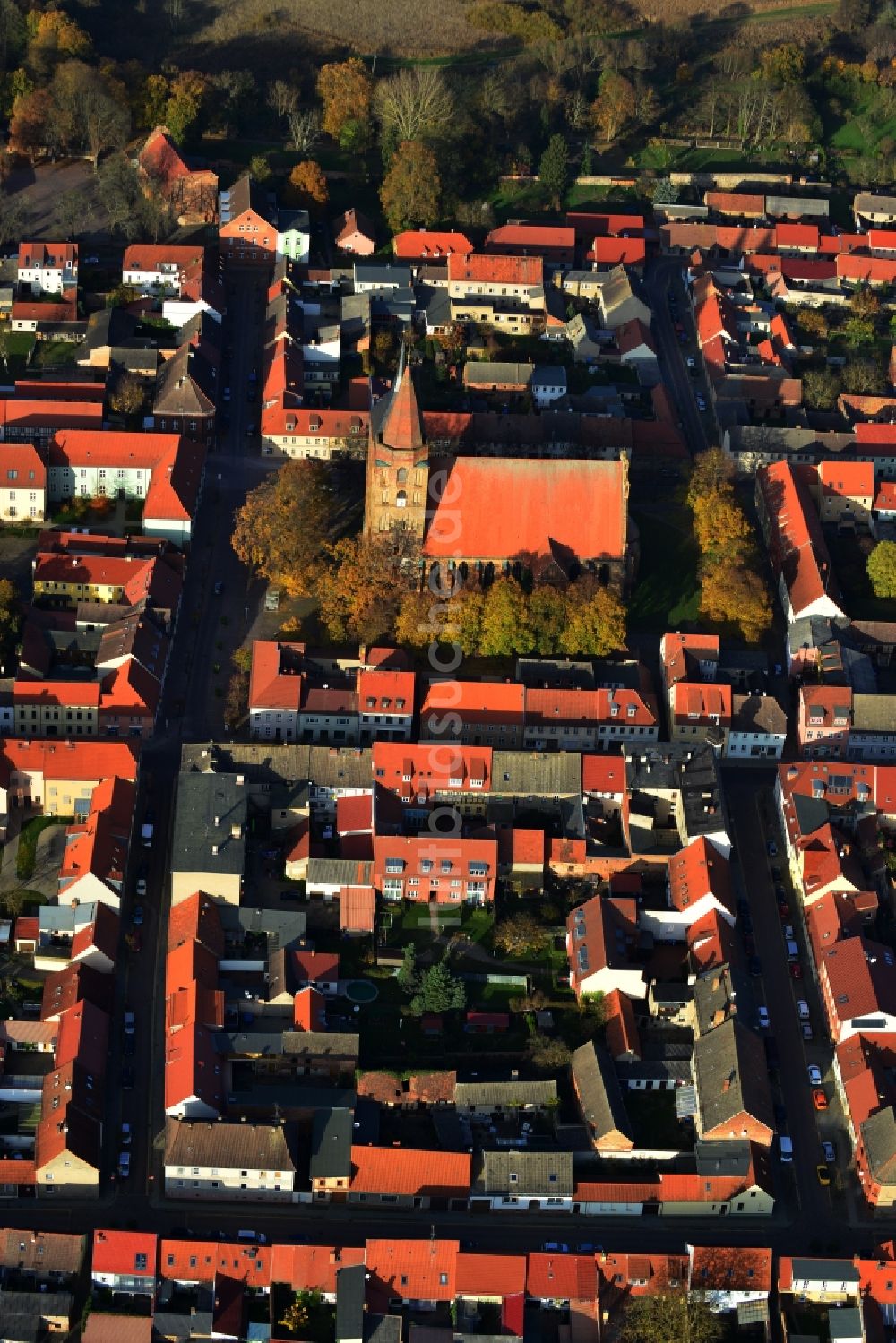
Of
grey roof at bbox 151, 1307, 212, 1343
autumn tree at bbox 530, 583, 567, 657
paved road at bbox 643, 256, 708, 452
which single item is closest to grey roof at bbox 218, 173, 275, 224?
paved road at bbox 643, 256, 708, 452

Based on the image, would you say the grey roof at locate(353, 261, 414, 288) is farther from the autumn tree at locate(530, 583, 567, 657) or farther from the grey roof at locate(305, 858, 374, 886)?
the grey roof at locate(305, 858, 374, 886)

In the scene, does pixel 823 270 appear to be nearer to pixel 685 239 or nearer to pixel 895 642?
pixel 685 239

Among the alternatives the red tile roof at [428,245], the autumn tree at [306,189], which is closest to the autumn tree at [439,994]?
the red tile roof at [428,245]

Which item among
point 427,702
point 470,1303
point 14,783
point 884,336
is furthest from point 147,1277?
point 884,336

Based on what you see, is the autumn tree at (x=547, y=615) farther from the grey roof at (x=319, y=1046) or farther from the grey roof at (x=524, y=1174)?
the grey roof at (x=524, y=1174)

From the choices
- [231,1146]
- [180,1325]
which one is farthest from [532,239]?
[180,1325]
